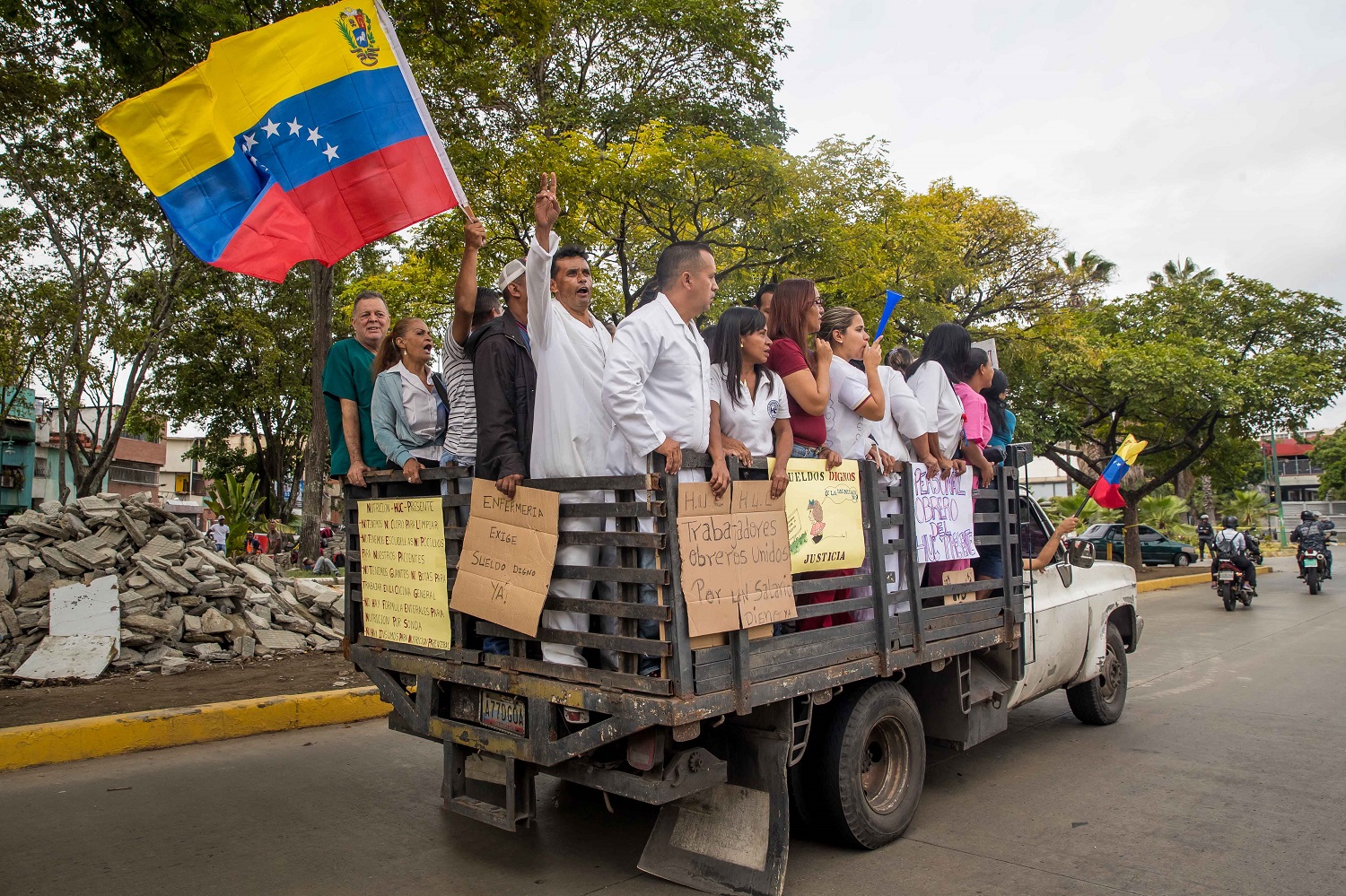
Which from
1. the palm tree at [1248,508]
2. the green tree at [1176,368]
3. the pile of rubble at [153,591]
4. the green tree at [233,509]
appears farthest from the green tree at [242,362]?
the palm tree at [1248,508]

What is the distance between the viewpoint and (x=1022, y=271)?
786 inches

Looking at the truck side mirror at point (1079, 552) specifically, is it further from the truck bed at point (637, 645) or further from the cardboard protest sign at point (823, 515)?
the cardboard protest sign at point (823, 515)

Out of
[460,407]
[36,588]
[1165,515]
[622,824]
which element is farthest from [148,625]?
[1165,515]

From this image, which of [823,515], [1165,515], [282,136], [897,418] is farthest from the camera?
[1165,515]

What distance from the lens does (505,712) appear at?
3516 mm

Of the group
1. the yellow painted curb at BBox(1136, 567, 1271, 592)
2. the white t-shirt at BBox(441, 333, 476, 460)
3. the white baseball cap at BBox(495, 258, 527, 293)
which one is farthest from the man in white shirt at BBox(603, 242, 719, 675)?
the yellow painted curb at BBox(1136, 567, 1271, 592)

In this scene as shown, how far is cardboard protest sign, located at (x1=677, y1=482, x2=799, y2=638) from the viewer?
304 centimetres

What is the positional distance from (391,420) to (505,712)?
162 cm

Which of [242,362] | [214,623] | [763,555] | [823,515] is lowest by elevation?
[214,623]

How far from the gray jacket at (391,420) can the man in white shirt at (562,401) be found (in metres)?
0.93

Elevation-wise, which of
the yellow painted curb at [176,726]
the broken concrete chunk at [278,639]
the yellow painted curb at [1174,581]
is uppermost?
the broken concrete chunk at [278,639]

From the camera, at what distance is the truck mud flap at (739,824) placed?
332 centimetres

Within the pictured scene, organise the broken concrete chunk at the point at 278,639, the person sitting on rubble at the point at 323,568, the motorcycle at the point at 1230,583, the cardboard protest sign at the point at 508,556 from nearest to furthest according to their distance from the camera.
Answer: the cardboard protest sign at the point at 508,556, the broken concrete chunk at the point at 278,639, the motorcycle at the point at 1230,583, the person sitting on rubble at the point at 323,568

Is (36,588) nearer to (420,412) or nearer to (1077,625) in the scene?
(420,412)
